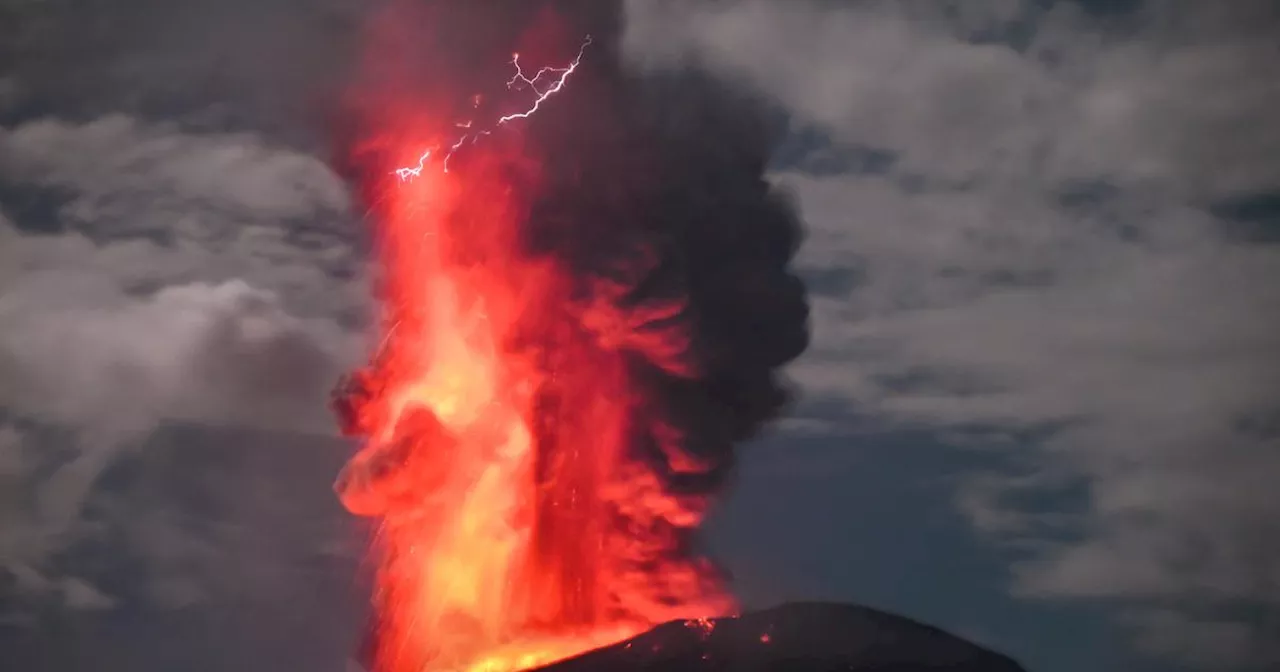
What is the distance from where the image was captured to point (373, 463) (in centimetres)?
3788

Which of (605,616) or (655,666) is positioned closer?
(605,616)

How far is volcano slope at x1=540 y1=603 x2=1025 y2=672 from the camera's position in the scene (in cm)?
4659

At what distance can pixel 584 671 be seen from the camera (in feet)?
141

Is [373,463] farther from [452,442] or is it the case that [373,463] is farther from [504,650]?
[504,650]

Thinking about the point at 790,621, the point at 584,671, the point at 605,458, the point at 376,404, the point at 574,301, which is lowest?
the point at 584,671

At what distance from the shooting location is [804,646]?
2074 inches

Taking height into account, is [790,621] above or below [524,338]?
below

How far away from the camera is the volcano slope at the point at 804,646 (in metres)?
46.6

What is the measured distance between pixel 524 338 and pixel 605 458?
611cm

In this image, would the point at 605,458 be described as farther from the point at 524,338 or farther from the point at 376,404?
the point at 376,404

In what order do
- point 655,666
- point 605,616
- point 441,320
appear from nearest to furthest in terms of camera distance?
1. point 605,616
2. point 441,320
3. point 655,666

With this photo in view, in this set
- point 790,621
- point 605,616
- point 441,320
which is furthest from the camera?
point 790,621

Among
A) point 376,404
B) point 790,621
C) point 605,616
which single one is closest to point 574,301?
point 376,404

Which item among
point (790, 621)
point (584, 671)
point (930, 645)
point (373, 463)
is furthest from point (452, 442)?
point (930, 645)
